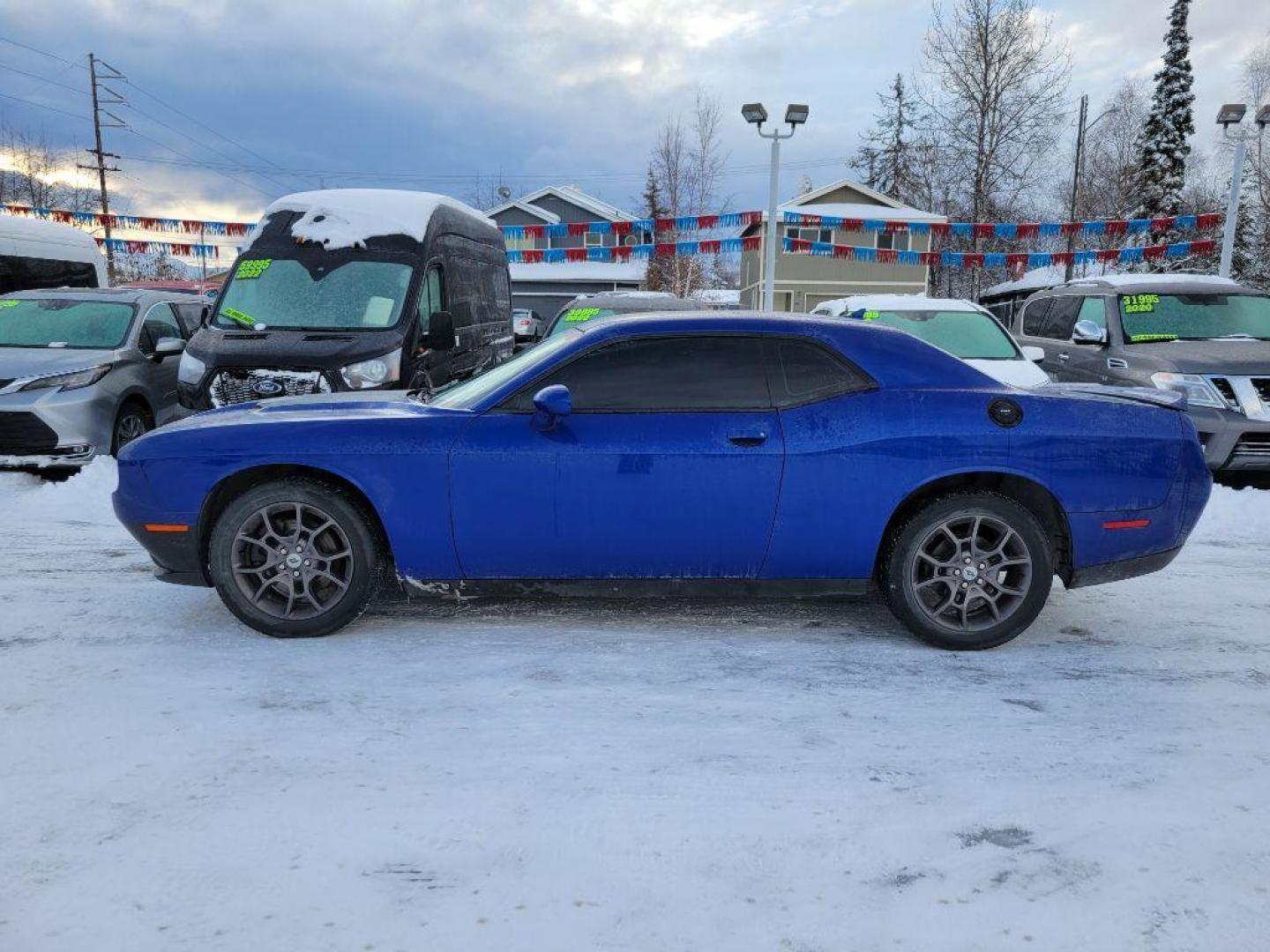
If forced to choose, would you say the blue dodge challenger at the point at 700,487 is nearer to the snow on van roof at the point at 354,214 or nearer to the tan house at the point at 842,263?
the snow on van roof at the point at 354,214

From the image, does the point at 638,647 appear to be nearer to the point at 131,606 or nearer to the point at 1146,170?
the point at 131,606

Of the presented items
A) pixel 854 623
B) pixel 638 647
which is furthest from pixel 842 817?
pixel 854 623

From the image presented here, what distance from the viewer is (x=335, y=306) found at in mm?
7648

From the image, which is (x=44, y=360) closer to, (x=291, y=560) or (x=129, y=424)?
(x=129, y=424)

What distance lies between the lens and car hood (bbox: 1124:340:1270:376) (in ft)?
25.6

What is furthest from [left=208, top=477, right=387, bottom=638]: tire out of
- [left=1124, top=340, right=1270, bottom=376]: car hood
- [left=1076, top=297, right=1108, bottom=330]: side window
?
[left=1076, top=297, right=1108, bottom=330]: side window

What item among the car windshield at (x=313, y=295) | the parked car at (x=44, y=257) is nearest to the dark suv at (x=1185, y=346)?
the car windshield at (x=313, y=295)

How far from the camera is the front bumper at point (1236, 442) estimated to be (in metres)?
7.57

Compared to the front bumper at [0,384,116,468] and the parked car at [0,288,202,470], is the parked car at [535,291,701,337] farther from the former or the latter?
the front bumper at [0,384,116,468]

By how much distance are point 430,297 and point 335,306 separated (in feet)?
2.89

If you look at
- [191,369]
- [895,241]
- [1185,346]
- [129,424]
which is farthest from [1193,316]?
[895,241]

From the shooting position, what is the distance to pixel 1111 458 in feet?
12.8

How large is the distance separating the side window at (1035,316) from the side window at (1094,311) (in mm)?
1104

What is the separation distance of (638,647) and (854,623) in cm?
112
